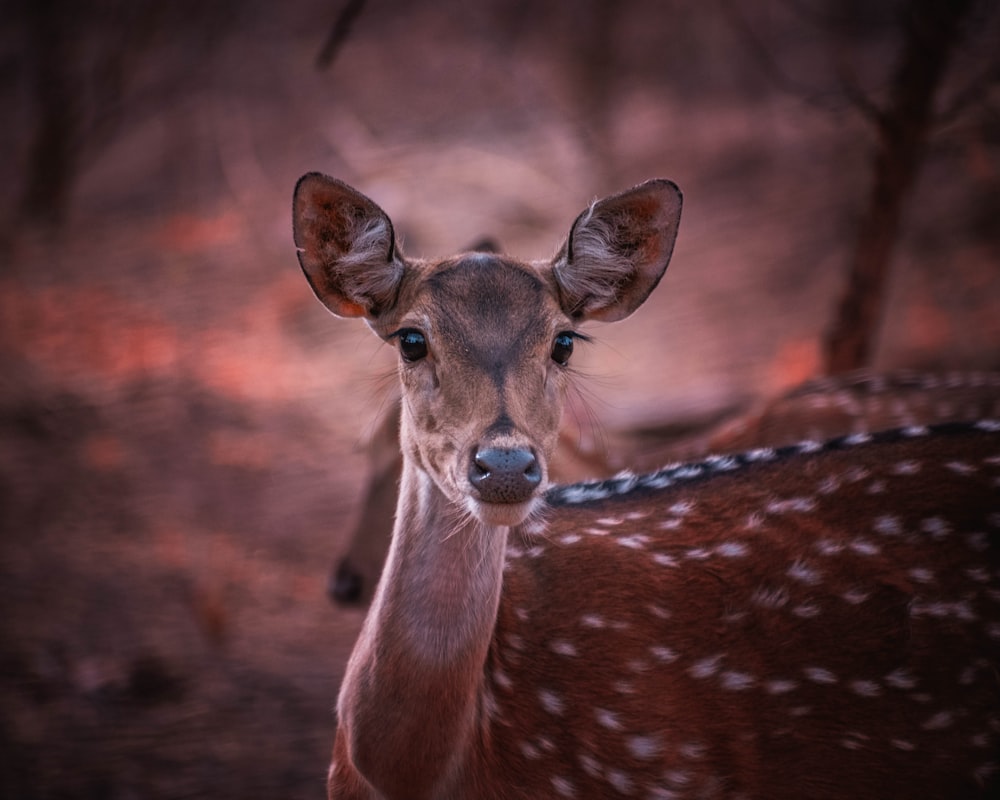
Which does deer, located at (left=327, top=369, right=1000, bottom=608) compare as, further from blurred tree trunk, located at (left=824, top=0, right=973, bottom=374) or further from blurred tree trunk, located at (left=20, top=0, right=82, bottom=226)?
blurred tree trunk, located at (left=20, top=0, right=82, bottom=226)

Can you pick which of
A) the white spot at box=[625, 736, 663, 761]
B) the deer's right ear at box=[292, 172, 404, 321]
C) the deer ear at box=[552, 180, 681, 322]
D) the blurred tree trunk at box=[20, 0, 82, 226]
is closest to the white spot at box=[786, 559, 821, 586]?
the white spot at box=[625, 736, 663, 761]

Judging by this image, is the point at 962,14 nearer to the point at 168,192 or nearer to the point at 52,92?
the point at 52,92

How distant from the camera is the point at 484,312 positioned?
269 cm

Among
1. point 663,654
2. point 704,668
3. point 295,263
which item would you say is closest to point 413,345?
point 663,654

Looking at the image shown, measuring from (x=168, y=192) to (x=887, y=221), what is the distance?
26.6 feet

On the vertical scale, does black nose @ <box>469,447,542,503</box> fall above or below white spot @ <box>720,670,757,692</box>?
above

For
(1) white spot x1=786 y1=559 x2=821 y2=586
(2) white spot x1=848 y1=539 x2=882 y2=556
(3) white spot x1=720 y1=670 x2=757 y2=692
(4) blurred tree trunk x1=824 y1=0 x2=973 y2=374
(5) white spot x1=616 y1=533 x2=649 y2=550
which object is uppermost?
(4) blurred tree trunk x1=824 y1=0 x2=973 y2=374

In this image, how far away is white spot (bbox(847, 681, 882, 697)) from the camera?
303 cm

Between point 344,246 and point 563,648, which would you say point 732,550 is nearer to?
point 563,648

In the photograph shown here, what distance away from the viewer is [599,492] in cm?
352

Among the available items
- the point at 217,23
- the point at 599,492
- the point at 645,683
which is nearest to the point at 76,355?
the point at 217,23

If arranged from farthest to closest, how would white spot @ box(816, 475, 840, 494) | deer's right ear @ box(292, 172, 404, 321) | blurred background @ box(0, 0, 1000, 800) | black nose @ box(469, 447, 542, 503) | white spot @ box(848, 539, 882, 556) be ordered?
blurred background @ box(0, 0, 1000, 800) < white spot @ box(816, 475, 840, 494) < white spot @ box(848, 539, 882, 556) < deer's right ear @ box(292, 172, 404, 321) < black nose @ box(469, 447, 542, 503)

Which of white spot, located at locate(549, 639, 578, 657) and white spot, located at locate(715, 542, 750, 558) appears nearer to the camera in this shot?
white spot, located at locate(549, 639, 578, 657)

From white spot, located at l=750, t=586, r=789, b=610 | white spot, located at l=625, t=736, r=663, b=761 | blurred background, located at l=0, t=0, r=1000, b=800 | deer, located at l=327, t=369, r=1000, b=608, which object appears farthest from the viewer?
blurred background, located at l=0, t=0, r=1000, b=800
